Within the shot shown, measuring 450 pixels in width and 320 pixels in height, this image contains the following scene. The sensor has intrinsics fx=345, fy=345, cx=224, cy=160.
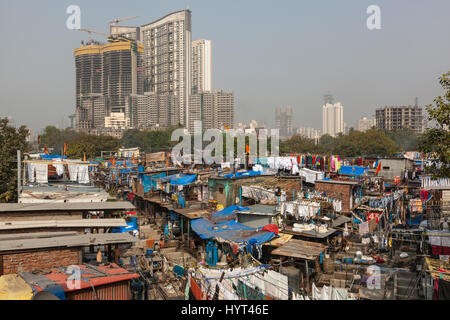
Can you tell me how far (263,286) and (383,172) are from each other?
71.9 feet

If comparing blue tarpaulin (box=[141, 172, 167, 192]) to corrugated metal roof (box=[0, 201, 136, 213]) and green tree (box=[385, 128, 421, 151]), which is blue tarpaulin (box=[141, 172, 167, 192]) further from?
green tree (box=[385, 128, 421, 151])

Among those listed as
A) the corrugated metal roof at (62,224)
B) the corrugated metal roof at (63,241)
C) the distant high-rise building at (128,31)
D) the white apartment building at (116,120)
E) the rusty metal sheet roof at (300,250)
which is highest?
the distant high-rise building at (128,31)

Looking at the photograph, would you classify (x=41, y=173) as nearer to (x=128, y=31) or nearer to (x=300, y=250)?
(x=300, y=250)

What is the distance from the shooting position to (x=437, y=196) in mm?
16125

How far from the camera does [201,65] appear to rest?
5064 inches

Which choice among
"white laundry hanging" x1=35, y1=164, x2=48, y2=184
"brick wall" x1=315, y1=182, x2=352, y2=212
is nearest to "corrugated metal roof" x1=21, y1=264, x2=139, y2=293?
"white laundry hanging" x1=35, y1=164, x2=48, y2=184

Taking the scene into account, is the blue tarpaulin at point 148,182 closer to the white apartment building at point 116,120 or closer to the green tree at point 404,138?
the green tree at point 404,138

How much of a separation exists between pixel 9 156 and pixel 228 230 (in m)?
15.1

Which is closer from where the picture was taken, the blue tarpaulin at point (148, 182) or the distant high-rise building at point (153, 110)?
the blue tarpaulin at point (148, 182)

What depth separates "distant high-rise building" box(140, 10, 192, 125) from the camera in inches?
4348

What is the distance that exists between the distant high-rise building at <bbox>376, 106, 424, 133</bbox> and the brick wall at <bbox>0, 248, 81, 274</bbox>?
111 m

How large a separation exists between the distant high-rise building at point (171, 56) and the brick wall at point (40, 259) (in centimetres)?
10110

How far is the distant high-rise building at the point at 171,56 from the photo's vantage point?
110 m

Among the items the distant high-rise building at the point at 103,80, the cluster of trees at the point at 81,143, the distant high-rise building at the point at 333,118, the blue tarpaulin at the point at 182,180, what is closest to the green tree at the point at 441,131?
the blue tarpaulin at the point at 182,180
